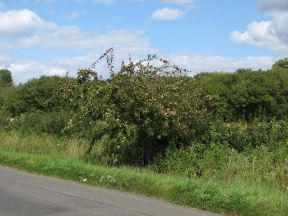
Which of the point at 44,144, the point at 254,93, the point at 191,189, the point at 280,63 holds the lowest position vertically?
the point at 191,189

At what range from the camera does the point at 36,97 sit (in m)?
28.7

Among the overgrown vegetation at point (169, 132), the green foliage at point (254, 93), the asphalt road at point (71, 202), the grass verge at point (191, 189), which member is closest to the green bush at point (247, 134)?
the overgrown vegetation at point (169, 132)

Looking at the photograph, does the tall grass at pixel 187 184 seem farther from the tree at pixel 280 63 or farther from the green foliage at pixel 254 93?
the tree at pixel 280 63

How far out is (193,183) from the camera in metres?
11.0

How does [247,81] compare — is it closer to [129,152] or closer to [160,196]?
[129,152]

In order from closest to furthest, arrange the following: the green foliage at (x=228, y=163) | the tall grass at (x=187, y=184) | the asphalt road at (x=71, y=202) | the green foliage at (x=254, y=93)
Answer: the asphalt road at (x=71, y=202), the tall grass at (x=187, y=184), the green foliage at (x=228, y=163), the green foliage at (x=254, y=93)

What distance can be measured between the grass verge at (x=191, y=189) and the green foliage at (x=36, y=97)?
542 inches

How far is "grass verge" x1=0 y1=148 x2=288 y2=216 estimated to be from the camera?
9328 mm

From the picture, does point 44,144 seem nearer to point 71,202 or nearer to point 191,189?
point 71,202

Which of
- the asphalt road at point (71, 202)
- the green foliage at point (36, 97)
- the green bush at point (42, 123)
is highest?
the green foliage at point (36, 97)

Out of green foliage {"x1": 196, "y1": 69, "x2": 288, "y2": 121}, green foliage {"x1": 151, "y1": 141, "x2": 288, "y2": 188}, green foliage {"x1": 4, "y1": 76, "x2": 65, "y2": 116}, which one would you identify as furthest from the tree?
green foliage {"x1": 151, "y1": 141, "x2": 288, "y2": 188}

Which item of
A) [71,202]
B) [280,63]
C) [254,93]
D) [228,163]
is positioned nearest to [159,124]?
[228,163]

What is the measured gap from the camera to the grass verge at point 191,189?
9.33 metres

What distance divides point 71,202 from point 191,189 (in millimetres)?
2403
